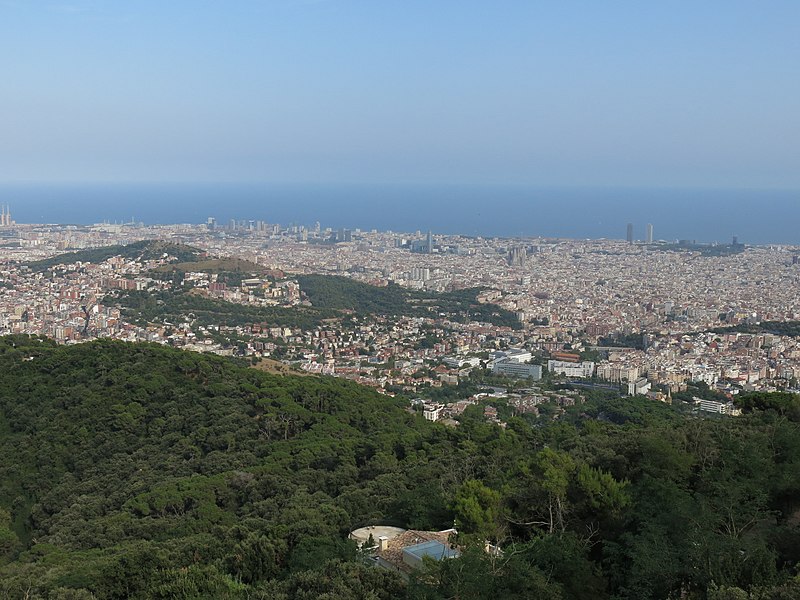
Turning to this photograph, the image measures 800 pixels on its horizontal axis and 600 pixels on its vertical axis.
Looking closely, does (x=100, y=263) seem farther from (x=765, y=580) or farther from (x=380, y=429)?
(x=765, y=580)

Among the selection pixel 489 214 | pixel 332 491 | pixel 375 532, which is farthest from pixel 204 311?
pixel 489 214

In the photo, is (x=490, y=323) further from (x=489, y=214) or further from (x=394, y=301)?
(x=489, y=214)

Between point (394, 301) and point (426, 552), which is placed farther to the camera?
point (394, 301)

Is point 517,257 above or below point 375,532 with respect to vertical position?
above

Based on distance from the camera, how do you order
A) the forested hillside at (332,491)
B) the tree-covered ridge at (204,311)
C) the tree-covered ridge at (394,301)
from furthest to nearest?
1. the tree-covered ridge at (394,301)
2. the tree-covered ridge at (204,311)
3. the forested hillside at (332,491)

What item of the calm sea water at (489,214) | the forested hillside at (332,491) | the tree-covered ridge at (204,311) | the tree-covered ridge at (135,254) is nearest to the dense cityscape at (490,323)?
the tree-covered ridge at (204,311)

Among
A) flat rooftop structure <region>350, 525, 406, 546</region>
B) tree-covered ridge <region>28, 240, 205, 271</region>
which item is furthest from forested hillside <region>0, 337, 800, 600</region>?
tree-covered ridge <region>28, 240, 205, 271</region>

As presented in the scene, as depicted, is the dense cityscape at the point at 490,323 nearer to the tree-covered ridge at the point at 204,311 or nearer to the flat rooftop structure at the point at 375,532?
the tree-covered ridge at the point at 204,311
